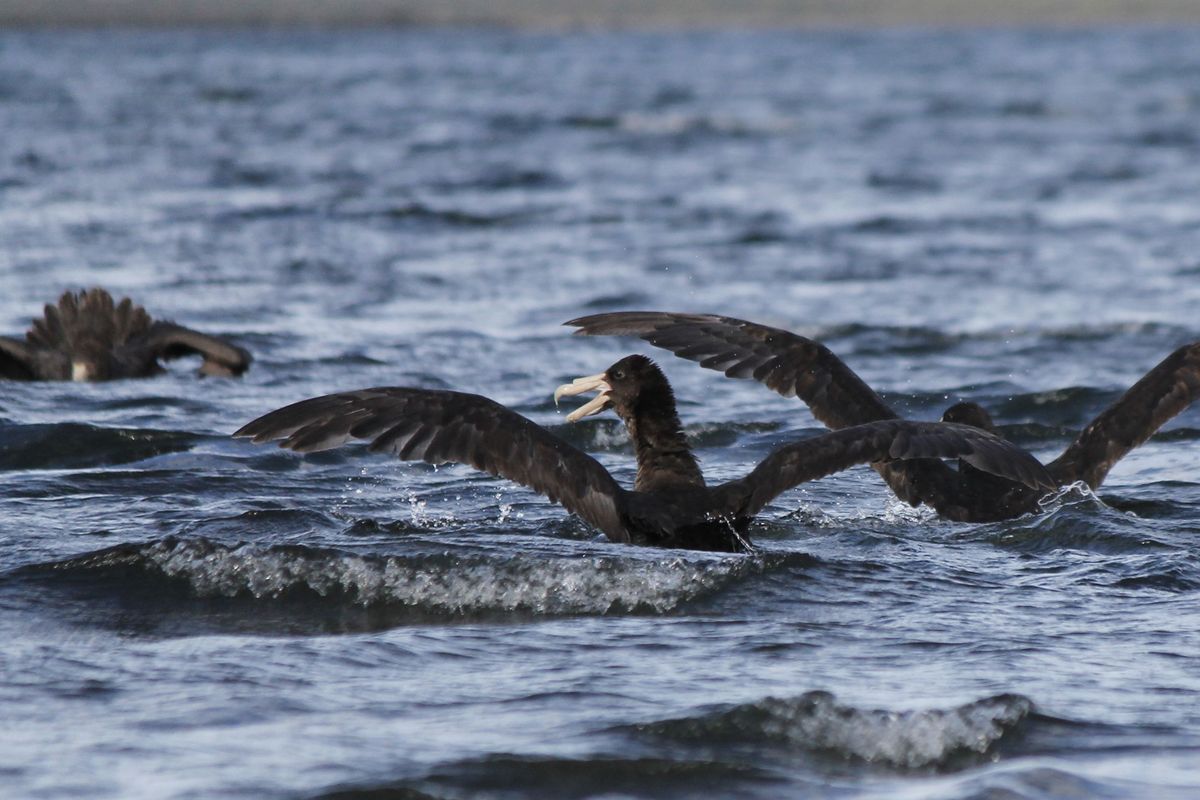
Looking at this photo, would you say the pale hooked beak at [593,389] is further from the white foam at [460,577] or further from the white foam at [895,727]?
the white foam at [895,727]

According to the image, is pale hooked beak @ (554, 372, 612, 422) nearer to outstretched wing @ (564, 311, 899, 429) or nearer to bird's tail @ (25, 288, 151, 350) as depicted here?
outstretched wing @ (564, 311, 899, 429)

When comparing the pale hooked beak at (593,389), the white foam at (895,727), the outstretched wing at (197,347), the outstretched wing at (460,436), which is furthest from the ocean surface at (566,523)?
the pale hooked beak at (593,389)

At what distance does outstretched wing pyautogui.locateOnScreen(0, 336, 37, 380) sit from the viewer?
1339 centimetres

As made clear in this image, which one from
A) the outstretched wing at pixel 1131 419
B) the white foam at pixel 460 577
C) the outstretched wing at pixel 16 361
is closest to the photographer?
the white foam at pixel 460 577

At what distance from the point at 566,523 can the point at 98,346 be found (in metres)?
5.52

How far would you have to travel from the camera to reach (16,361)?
1355 centimetres

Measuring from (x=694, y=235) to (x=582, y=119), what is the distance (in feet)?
63.7

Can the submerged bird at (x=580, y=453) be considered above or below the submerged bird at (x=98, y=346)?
below

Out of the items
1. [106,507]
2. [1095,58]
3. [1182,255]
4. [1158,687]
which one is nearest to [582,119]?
[1182,255]

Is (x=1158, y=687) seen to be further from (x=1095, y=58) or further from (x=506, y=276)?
(x=1095, y=58)

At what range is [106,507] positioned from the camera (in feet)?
31.1

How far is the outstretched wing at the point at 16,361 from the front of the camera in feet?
43.9

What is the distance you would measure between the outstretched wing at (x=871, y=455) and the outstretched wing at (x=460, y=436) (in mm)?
622

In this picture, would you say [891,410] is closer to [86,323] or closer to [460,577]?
[460,577]
